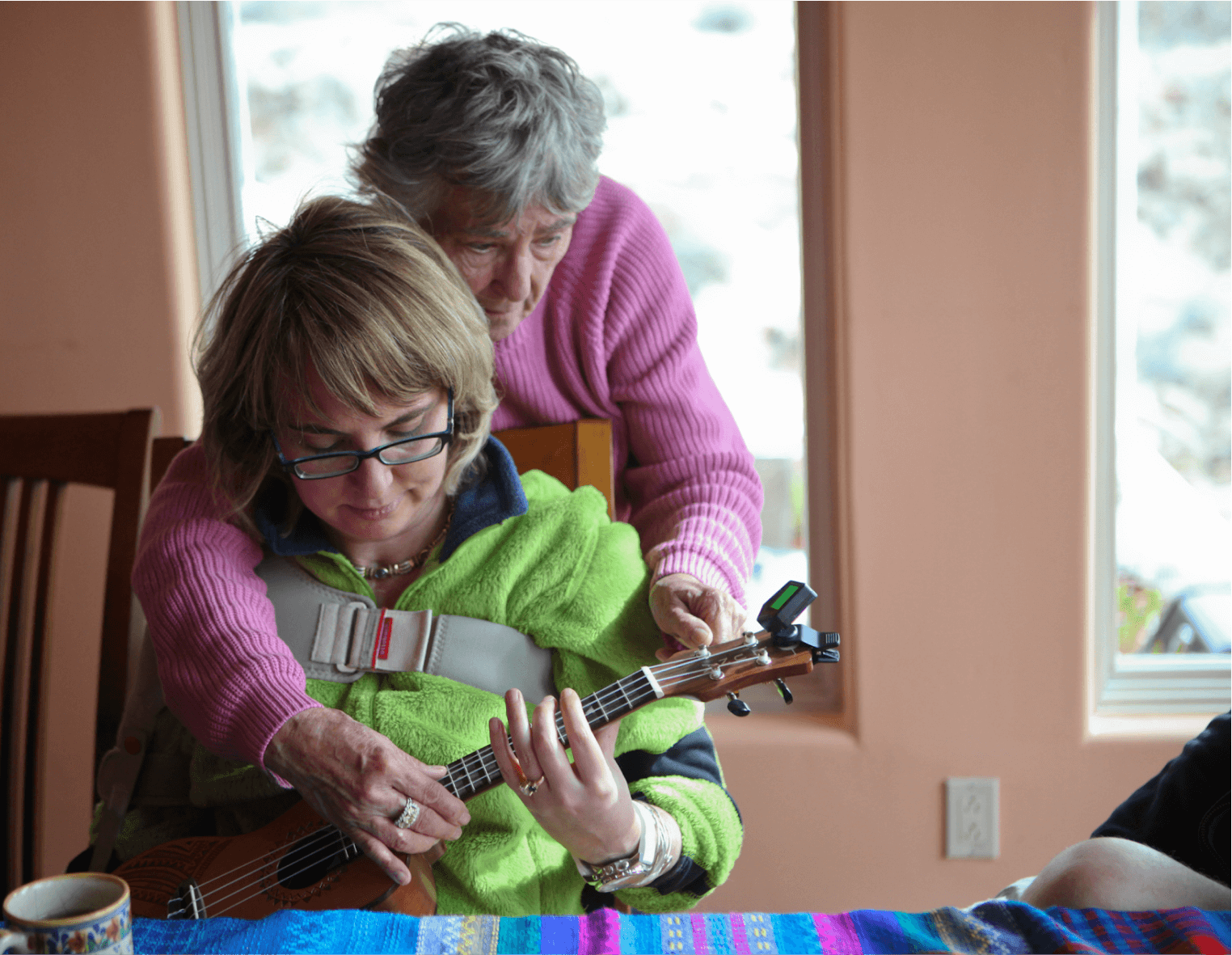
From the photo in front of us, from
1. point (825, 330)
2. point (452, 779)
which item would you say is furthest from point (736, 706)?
point (825, 330)

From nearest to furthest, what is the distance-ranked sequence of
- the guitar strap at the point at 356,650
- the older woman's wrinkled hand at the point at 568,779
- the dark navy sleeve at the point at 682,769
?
the older woman's wrinkled hand at the point at 568,779 → the dark navy sleeve at the point at 682,769 → the guitar strap at the point at 356,650

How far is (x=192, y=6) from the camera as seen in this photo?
193 centimetres

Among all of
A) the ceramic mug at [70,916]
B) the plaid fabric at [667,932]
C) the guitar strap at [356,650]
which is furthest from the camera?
the guitar strap at [356,650]

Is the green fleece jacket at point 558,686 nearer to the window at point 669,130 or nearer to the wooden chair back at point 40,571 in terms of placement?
the wooden chair back at point 40,571

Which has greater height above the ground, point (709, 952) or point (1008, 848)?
point (709, 952)

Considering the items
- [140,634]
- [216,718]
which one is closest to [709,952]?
[216,718]

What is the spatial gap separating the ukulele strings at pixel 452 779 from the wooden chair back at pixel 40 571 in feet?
1.55

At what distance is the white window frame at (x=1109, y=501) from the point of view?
1.83m

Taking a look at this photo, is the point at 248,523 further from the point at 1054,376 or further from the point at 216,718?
the point at 1054,376

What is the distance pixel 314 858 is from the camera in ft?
3.25

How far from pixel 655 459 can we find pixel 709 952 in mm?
804

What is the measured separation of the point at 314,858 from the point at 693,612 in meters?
0.45

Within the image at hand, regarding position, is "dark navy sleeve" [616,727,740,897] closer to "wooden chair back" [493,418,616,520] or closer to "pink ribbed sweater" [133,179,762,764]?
"pink ribbed sweater" [133,179,762,764]

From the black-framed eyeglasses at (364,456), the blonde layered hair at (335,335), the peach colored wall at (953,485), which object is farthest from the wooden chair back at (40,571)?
the peach colored wall at (953,485)
